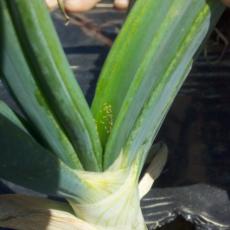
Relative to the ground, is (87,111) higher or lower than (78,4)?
higher

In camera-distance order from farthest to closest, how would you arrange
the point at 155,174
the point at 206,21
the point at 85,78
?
1. the point at 85,78
2. the point at 155,174
3. the point at 206,21

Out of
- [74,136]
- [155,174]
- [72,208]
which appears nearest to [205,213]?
[155,174]

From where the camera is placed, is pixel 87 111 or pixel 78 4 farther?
pixel 78 4

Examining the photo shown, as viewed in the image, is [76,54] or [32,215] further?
[76,54]

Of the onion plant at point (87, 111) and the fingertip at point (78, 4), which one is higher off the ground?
the onion plant at point (87, 111)

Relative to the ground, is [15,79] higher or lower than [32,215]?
higher

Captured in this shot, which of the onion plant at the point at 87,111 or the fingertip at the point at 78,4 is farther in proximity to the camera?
the fingertip at the point at 78,4

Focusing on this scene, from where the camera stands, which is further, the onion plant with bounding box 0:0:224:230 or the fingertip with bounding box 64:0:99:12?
the fingertip with bounding box 64:0:99:12

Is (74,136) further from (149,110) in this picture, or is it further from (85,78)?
(85,78)
